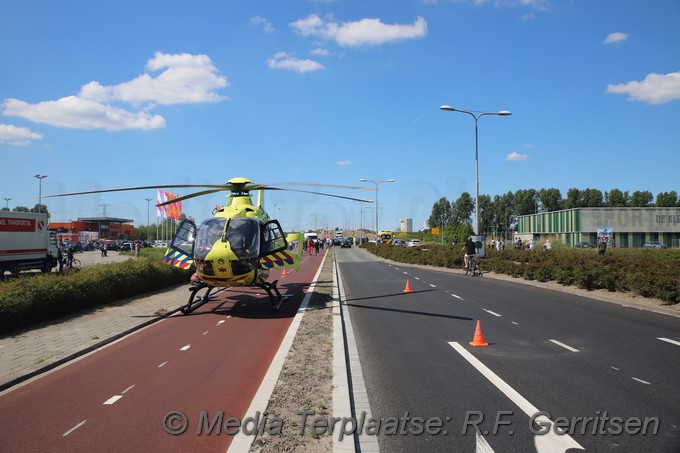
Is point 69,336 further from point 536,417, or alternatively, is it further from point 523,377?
point 536,417

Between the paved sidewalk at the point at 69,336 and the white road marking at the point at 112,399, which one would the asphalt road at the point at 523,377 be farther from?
the paved sidewalk at the point at 69,336

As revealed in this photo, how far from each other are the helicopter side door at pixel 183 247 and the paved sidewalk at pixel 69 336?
4.32 ft

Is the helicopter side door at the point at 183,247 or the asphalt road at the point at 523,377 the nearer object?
the asphalt road at the point at 523,377

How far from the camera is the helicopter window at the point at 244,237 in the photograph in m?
11.6

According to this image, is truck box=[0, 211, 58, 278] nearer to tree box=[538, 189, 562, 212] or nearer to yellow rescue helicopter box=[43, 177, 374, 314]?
yellow rescue helicopter box=[43, 177, 374, 314]

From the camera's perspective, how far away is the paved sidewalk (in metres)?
7.25

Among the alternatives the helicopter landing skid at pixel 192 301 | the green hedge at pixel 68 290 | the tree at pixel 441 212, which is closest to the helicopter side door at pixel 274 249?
the helicopter landing skid at pixel 192 301

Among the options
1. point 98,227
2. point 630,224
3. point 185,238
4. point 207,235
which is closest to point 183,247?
point 185,238

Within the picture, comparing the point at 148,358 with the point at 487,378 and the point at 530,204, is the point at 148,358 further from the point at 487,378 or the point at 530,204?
the point at 530,204

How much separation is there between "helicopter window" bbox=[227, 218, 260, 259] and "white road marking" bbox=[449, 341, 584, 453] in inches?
242

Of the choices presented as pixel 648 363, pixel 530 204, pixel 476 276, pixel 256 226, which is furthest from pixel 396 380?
pixel 530 204

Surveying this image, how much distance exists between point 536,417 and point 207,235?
8.99m

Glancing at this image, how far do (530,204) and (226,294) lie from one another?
4536 inches

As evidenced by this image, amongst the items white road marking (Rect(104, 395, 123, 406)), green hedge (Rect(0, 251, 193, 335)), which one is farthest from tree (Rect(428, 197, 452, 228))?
white road marking (Rect(104, 395, 123, 406))
